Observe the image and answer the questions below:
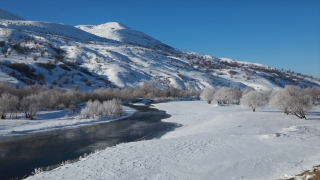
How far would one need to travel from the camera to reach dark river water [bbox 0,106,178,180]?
1914 cm

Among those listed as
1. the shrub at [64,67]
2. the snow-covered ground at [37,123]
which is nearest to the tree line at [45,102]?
the snow-covered ground at [37,123]

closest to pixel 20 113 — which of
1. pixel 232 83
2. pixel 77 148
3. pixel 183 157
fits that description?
pixel 77 148

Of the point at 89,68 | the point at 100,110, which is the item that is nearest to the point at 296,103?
the point at 100,110

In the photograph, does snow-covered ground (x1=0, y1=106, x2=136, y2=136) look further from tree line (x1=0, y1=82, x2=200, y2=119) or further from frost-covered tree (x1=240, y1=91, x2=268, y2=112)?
frost-covered tree (x1=240, y1=91, x2=268, y2=112)

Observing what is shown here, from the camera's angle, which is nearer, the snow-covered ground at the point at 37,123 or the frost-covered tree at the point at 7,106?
the snow-covered ground at the point at 37,123

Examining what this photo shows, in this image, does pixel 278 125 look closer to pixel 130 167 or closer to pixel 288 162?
pixel 288 162

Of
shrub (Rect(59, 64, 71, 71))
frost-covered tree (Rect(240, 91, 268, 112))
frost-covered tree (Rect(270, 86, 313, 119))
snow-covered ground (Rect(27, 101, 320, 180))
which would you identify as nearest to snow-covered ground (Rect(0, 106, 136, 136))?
snow-covered ground (Rect(27, 101, 320, 180))

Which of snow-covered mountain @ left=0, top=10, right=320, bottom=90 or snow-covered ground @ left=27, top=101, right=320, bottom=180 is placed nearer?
snow-covered ground @ left=27, top=101, right=320, bottom=180

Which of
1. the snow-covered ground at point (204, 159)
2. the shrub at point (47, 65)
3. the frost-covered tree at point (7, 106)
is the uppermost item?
the shrub at point (47, 65)

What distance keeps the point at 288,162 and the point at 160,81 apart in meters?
126

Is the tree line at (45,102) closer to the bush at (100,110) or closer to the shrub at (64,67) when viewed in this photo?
the bush at (100,110)

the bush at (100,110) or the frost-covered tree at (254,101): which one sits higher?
the frost-covered tree at (254,101)

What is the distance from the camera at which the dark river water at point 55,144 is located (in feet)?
62.8

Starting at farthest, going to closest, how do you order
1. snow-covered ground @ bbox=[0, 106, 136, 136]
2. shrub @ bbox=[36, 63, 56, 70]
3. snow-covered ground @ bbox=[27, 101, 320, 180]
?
1. shrub @ bbox=[36, 63, 56, 70]
2. snow-covered ground @ bbox=[0, 106, 136, 136]
3. snow-covered ground @ bbox=[27, 101, 320, 180]
